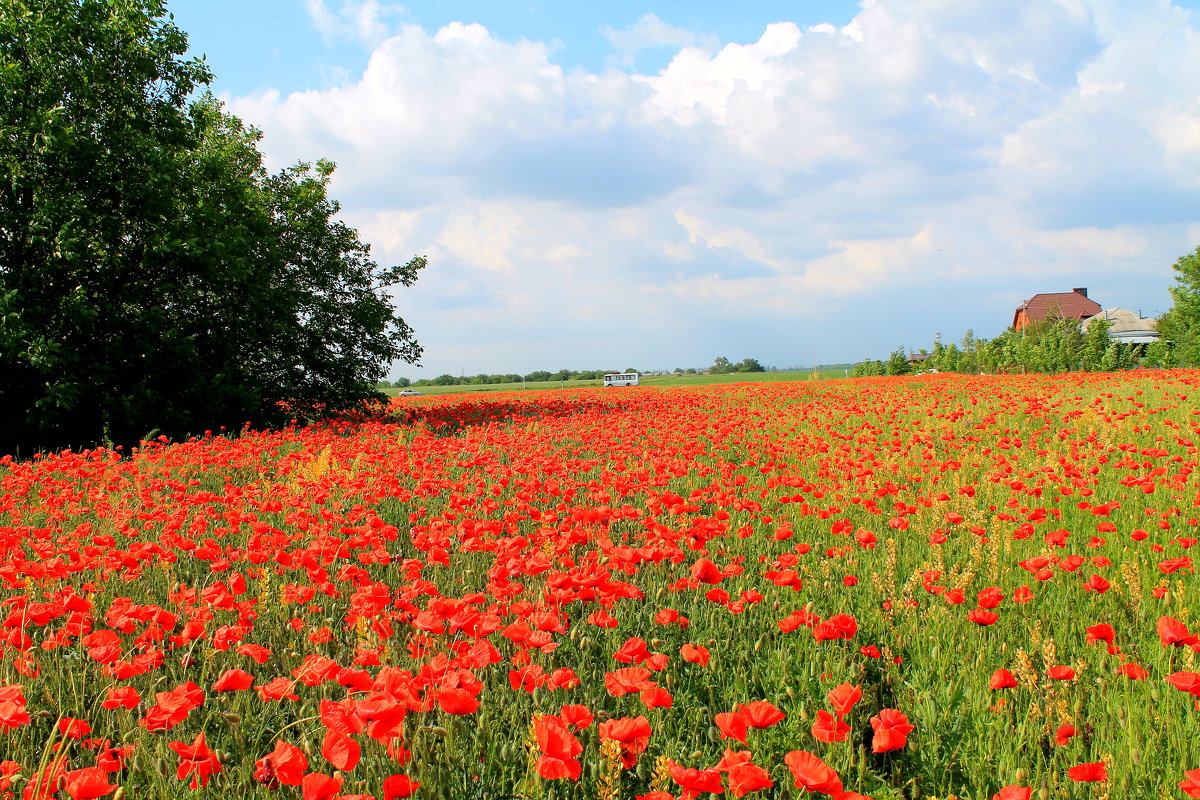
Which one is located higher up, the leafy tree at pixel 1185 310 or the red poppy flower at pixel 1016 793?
the leafy tree at pixel 1185 310

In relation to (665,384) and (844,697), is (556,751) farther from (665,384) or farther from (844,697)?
(665,384)

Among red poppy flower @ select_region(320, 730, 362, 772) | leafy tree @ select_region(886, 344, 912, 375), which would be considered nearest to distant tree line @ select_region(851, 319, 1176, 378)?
leafy tree @ select_region(886, 344, 912, 375)

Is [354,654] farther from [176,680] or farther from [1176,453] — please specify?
[1176,453]

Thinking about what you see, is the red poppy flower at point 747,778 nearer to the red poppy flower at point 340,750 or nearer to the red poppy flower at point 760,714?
the red poppy flower at point 760,714

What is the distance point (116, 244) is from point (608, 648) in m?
12.0

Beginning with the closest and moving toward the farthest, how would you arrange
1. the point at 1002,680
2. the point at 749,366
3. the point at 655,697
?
the point at 655,697 → the point at 1002,680 → the point at 749,366

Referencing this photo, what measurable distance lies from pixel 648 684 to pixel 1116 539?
145 inches

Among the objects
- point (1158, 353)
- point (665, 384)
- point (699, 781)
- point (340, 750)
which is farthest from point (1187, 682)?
point (665, 384)

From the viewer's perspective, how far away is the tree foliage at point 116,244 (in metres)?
10.2

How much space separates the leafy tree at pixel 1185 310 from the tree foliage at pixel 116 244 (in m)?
49.7

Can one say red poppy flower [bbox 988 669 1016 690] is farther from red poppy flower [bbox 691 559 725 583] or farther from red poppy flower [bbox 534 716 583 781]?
red poppy flower [bbox 534 716 583 781]

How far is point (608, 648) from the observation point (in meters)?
2.86

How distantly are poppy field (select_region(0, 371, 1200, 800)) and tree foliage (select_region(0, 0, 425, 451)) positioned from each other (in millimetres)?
6175

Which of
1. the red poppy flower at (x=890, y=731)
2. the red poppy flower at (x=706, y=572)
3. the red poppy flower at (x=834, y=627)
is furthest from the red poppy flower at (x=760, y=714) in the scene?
the red poppy flower at (x=706, y=572)
